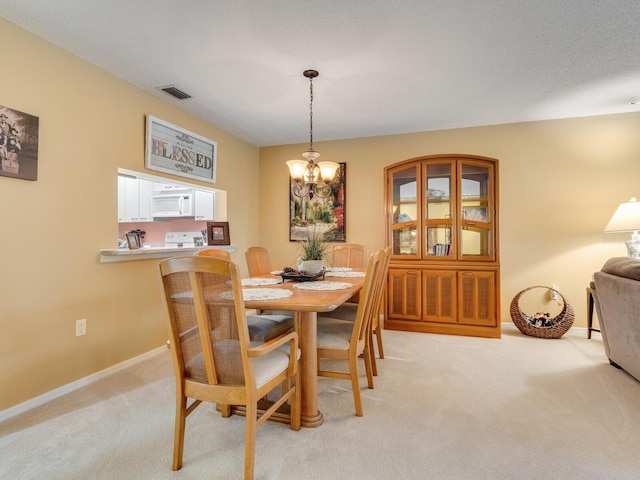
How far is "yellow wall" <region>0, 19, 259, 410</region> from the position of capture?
212cm

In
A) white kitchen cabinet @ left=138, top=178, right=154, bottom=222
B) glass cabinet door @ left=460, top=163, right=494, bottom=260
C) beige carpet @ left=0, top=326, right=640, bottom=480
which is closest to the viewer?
beige carpet @ left=0, top=326, right=640, bottom=480

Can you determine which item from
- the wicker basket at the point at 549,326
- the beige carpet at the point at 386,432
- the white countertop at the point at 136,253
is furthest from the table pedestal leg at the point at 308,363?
the wicker basket at the point at 549,326

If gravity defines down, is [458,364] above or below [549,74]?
below

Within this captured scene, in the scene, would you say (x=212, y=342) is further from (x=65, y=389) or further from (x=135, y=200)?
(x=135, y=200)

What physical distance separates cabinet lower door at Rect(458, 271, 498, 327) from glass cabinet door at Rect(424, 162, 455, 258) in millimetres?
376

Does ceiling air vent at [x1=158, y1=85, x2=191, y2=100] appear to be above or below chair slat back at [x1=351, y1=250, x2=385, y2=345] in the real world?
above

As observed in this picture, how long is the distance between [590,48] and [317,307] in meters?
2.57

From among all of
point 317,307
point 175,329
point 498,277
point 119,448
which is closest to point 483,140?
point 498,277

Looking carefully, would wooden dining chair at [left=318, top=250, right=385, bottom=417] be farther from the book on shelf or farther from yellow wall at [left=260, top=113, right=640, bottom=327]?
yellow wall at [left=260, top=113, right=640, bottom=327]

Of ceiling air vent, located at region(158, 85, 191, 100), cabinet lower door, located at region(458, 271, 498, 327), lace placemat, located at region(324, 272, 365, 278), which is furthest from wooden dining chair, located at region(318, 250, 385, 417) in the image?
ceiling air vent, located at region(158, 85, 191, 100)

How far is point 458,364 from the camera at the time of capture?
2.89 meters

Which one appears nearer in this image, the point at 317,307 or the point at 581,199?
the point at 317,307

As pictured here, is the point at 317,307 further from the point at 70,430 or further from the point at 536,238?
the point at 536,238

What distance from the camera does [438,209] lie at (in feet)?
13.0
